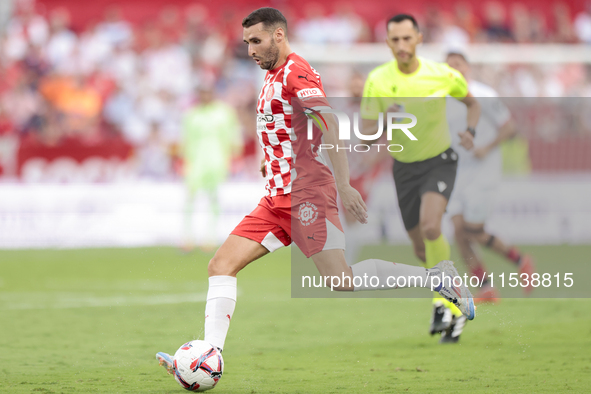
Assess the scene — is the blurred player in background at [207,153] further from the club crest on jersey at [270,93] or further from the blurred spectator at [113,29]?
the club crest on jersey at [270,93]

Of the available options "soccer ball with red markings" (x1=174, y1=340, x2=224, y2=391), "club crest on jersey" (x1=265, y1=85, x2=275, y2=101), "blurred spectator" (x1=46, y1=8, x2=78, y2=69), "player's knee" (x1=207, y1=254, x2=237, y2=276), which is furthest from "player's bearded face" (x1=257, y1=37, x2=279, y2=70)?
"blurred spectator" (x1=46, y1=8, x2=78, y2=69)

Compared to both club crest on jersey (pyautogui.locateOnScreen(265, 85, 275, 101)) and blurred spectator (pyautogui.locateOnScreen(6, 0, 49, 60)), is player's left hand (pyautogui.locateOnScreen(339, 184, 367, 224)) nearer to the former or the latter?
club crest on jersey (pyautogui.locateOnScreen(265, 85, 275, 101))

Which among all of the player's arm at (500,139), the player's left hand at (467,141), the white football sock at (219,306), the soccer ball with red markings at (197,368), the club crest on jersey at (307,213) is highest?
the player's arm at (500,139)

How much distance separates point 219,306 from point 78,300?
4717 mm

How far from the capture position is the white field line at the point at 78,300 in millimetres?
9070

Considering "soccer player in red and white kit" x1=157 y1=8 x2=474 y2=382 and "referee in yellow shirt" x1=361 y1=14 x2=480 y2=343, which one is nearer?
"soccer player in red and white kit" x1=157 y1=8 x2=474 y2=382

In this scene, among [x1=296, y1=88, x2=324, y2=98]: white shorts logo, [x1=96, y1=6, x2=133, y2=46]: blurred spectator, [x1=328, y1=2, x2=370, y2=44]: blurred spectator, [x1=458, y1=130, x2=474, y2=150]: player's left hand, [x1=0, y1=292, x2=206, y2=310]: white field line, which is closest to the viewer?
[x1=296, y1=88, x2=324, y2=98]: white shorts logo

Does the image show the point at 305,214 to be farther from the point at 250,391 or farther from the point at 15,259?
the point at 15,259

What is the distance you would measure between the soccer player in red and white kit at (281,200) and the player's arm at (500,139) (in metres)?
4.76

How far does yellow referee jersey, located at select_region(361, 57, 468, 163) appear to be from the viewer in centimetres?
715

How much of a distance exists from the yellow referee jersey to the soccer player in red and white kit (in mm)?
1926

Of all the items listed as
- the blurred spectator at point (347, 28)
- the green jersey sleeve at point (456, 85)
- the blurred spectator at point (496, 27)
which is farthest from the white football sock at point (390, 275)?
the blurred spectator at point (496, 27)

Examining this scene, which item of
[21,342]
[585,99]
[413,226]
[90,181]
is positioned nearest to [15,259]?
[90,181]

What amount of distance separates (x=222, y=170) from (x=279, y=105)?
9.56 meters
